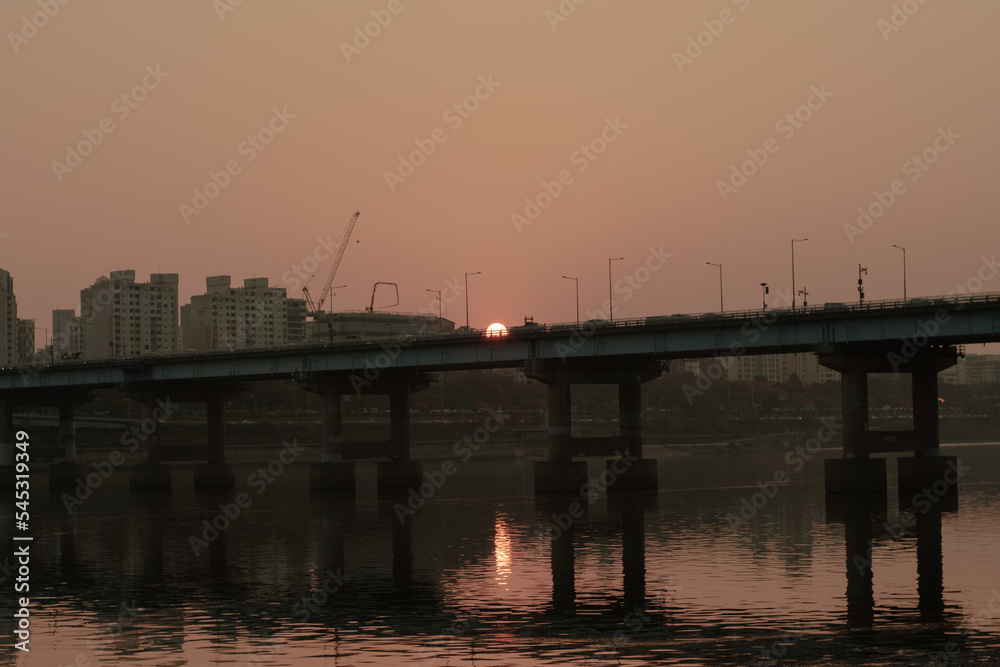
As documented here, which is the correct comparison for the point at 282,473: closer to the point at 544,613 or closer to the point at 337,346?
the point at 337,346

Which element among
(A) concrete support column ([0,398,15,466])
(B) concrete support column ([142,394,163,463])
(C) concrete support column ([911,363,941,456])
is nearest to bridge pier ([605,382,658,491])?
(C) concrete support column ([911,363,941,456])

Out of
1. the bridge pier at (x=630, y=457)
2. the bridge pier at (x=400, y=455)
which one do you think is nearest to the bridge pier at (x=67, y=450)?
the bridge pier at (x=400, y=455)

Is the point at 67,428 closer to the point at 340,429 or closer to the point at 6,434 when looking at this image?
the point at 6,434

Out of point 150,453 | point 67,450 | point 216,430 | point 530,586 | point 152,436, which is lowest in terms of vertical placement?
point 530,586

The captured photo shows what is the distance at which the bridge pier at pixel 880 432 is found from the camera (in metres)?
94.4

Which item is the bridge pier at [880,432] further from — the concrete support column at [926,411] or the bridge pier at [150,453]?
the bridge pier at [150,453]

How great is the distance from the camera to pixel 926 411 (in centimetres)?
10250

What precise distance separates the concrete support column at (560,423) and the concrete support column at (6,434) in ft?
247

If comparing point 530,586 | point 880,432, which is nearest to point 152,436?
point 880,432

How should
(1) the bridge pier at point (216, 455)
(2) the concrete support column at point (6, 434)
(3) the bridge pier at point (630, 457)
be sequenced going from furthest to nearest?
(2) the concrete support column at point (6, 434) → (1) the bridge pier at point (216, 455) → (3) the bridge pier at point (630, 457)

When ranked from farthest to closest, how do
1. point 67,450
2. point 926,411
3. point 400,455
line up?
point 67,450
point 400,455
point 926,411

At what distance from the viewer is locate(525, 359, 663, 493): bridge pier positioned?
353 ft

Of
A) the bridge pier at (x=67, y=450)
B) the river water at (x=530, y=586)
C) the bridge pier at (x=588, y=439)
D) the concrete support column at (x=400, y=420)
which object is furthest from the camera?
the bridge pier at (x=67, y=450)

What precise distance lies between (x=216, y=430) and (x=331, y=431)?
21.2m
